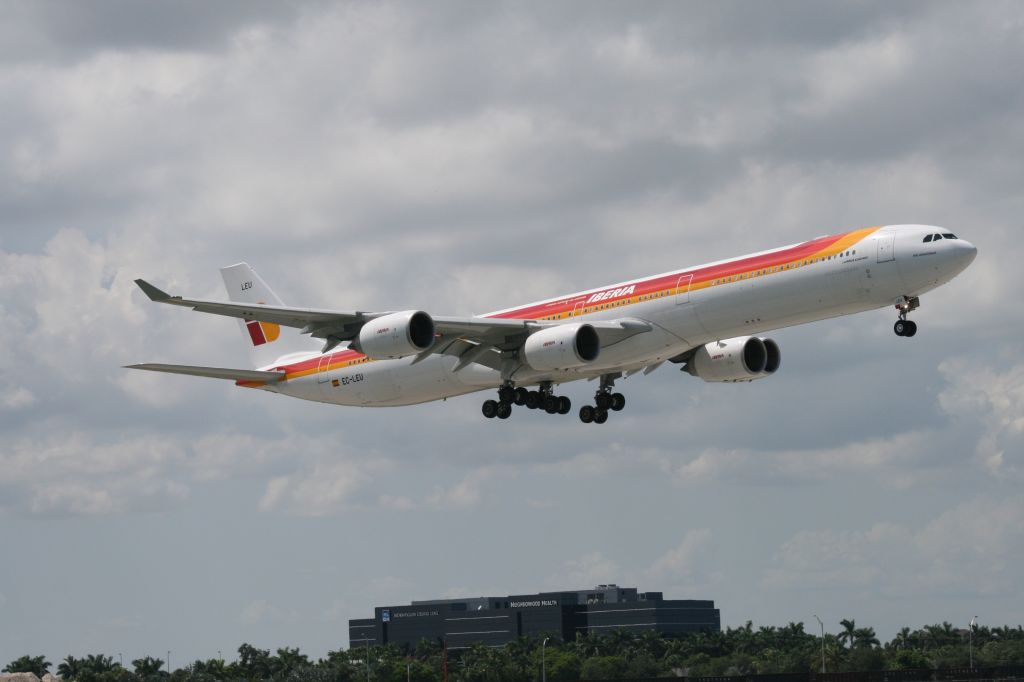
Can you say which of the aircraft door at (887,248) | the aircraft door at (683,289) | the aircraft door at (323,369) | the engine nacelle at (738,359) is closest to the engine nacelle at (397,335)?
the aircraft door at (683,289)

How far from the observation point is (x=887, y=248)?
56.8 m

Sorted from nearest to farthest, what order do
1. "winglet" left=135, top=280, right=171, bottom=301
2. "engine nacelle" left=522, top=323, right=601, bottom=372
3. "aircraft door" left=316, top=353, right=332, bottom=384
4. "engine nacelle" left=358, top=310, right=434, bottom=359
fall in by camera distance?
"winglet" left=135, top=280, right=171, bottom=301 → "engine nacelle" left=358, top=310, right=434, bottom=359 → "engine nacelle" left=522, top=323, right=601, bottom=372 → "aircraft door" left=316, top=353, right=332, bottom=384

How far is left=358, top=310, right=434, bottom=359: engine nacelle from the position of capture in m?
61.0

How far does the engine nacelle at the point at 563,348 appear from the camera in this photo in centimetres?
6250

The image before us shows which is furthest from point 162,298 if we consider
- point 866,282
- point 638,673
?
point 638,673

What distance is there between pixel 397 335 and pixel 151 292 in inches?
421

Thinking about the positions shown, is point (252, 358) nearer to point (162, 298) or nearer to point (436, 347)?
point (436, 347)

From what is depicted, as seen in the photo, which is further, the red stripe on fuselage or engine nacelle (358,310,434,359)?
engine nacelle (358,310,434,359)

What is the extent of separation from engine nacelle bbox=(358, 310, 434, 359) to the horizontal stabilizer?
12260mm

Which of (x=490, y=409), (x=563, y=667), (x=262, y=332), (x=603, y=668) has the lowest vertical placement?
(x=603, y=668)

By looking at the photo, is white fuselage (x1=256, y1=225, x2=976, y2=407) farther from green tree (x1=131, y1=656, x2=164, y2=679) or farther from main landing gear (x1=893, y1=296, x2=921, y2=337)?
green tree (x1=131, y1=656, x2=164, y2=679)

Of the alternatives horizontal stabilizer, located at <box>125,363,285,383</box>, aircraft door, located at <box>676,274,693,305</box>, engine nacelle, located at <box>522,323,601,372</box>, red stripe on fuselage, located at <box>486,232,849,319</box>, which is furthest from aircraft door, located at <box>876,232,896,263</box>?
horizontal stabilizer, located at <box>125,363,285,383</box>

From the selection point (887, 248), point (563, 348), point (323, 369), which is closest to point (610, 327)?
point (563, 348)

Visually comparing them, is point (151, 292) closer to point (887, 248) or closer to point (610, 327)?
point (610, 327)
